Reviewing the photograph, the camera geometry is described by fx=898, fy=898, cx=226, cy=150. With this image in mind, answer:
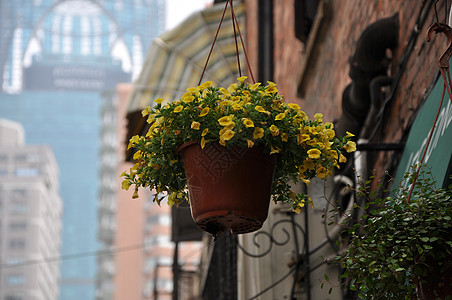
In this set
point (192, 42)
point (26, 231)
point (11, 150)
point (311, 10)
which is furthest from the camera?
point (11, 150)

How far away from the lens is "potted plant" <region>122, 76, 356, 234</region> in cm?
335

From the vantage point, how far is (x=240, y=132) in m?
3.32

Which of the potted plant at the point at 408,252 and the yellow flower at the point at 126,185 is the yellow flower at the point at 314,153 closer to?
the potted plant at the point at 408,252

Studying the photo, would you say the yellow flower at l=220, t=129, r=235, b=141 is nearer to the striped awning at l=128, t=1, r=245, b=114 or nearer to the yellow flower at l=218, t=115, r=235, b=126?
the yellow flower at l=218, t=115, r=235, b=126

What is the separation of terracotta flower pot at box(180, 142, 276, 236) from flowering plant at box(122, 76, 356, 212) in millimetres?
38

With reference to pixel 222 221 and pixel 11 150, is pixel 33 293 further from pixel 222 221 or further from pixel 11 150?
pixel 222 221

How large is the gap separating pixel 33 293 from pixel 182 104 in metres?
119

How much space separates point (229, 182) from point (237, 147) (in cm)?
14

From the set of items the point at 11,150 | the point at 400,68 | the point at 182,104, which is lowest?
the point at 182,104

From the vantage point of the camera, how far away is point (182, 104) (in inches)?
134

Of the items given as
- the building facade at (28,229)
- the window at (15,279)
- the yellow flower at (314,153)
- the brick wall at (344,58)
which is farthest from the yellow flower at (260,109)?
the window at (15,279)

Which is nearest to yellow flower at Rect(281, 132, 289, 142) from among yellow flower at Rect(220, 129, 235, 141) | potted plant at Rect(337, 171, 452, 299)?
yellow flower at Rect(220, 129, 235, 141)

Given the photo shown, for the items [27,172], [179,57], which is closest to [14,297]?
[27,172]

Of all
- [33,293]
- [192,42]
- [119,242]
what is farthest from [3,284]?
[192,42]
